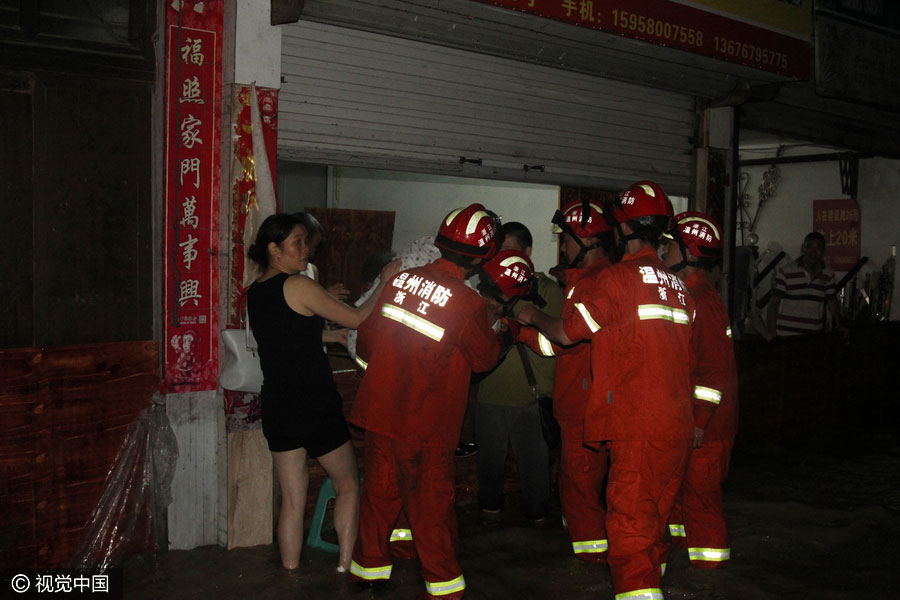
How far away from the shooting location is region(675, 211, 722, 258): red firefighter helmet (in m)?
5.09

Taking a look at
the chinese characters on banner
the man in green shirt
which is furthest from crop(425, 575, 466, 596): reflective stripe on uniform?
the chinese characters on banner

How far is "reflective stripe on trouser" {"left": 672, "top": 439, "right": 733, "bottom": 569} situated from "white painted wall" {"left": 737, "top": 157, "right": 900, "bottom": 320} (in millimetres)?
9576

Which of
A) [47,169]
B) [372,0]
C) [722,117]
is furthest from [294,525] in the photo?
[722,117]

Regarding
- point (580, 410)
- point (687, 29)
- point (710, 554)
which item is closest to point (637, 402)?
point (580, 410)

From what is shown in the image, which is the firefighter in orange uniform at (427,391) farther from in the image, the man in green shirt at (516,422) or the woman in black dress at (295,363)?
the man in green shirt at (516,422)

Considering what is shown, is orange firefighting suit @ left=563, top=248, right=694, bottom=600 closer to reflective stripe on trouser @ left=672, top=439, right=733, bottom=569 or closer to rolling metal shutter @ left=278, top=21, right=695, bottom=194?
reflective stripe on trouser @ left=672, top=439, right=733, bottom=569

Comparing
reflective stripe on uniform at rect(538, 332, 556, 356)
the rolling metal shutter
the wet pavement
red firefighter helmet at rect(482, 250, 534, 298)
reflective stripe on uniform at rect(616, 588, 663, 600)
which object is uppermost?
the rolling metal shutter

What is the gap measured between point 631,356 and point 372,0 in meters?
2.98

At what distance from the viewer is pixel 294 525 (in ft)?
15.3

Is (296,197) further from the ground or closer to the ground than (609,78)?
closer to the ground

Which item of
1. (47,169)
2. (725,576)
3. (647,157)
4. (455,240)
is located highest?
(647,157)

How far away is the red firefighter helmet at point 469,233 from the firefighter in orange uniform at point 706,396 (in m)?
1.39

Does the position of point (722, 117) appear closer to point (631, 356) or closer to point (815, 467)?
point (815, 467)

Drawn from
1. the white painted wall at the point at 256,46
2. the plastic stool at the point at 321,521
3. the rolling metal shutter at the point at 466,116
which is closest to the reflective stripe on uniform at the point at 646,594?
the plastic stool at the point at 321,521
